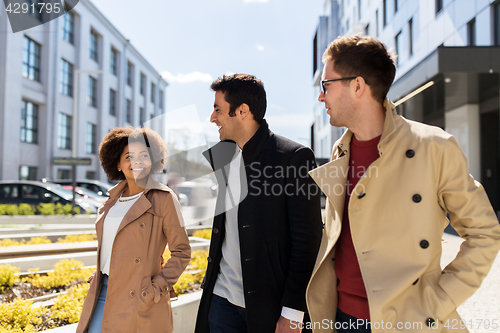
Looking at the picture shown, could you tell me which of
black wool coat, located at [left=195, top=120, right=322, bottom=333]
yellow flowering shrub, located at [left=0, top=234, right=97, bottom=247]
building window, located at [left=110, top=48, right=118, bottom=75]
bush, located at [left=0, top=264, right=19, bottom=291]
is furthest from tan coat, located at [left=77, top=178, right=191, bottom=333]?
building window, located at [left=110, top=48, right=118, bottom=75]

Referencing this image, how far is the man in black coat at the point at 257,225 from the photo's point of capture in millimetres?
2172

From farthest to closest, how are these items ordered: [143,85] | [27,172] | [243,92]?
[143,85]
[27,172]
[243,92]

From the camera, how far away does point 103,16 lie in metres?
33.2

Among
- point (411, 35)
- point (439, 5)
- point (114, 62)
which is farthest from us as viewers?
point (114, 62)

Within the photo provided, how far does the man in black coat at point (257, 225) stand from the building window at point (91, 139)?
32.6m

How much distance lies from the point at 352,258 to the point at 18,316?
2.91m

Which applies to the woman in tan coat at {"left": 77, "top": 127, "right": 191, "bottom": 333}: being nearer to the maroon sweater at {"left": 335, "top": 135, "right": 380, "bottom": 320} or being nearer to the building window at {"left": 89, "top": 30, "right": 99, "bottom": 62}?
the maroon sweater at {"left": 335, "top": 135, "right": 380, "bottom": 320}

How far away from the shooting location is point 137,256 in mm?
2535

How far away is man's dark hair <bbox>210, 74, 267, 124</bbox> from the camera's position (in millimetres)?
2467

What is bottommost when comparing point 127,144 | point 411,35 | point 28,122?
point 127,144

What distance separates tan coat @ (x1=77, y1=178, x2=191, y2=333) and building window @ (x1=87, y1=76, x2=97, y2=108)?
33478mm

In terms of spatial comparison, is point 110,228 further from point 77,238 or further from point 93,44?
point 93,44

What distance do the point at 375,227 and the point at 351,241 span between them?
183 millimetres

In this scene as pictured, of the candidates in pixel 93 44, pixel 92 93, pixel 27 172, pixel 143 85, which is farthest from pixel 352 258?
pixel 143 85
